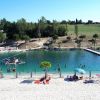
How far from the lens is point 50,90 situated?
119 ft

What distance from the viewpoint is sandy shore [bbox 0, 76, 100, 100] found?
3275 centimetres

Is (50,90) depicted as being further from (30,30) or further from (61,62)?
(30,30)

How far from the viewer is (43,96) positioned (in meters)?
33.2

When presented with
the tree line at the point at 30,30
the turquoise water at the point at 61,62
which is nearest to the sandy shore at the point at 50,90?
the turquoise water at the point at 61,62

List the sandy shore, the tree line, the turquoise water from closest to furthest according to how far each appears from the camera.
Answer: the sandy shore
the turquoise water
the tree line

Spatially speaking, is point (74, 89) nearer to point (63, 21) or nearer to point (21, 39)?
point (21, 39)

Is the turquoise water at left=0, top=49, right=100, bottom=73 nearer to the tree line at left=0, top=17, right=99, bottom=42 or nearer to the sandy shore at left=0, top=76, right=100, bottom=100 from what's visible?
the sandy shore at left=0, top=76, right=100, bottom=100

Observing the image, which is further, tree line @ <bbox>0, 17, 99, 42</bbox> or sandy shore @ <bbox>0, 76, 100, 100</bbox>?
tree line @ <bbox>0, 17, 99, 42</bbox>

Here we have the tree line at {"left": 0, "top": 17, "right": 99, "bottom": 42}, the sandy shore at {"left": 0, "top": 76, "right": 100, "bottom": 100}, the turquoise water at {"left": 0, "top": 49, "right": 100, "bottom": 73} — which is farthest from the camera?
the tree line at {"left": 0, "top": 17, "right": 99, "bottom": 42}

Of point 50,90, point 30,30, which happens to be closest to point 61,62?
point 50,90

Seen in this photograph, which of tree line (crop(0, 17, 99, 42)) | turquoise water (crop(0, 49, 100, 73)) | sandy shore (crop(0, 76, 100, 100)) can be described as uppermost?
tree line (crop(0, 17, 99, 42))

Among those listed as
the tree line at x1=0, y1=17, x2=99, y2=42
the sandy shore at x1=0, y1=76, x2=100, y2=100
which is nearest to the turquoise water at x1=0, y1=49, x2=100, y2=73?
the sandy shore at x1=0, y1=76, x2=100, y2=100

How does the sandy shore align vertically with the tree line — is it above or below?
below

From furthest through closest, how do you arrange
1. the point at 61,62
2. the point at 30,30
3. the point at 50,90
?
the point at 30,30 → the point at 61,62 → the point at 50,90
